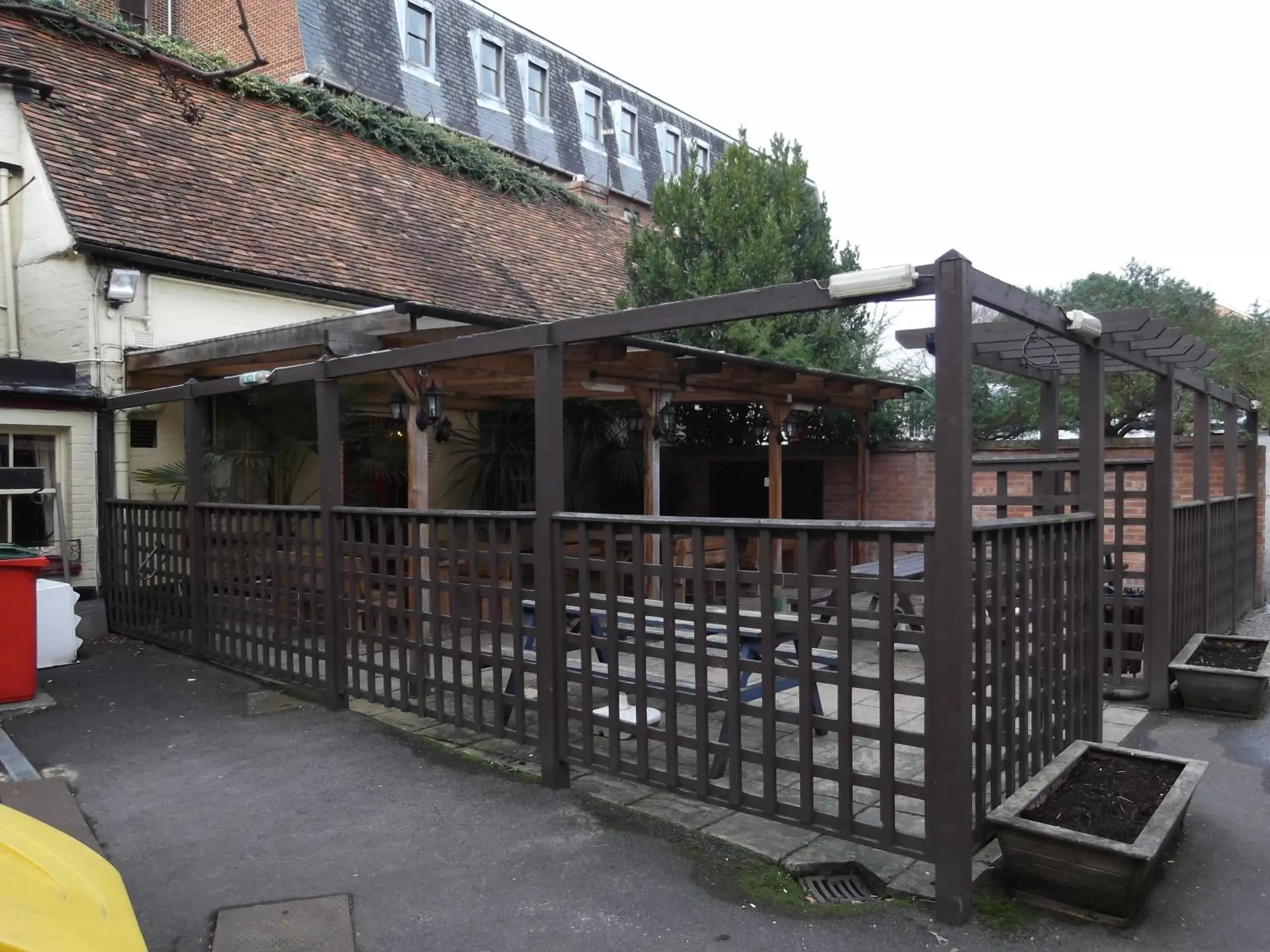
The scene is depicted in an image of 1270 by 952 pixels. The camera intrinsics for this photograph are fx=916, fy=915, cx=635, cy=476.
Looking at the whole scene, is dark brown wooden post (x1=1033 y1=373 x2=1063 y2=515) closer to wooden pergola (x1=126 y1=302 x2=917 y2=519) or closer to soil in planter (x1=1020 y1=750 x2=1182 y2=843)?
wooden pergola (x1=126 y1=302 x2=917 y2=519)

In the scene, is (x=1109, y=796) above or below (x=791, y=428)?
below

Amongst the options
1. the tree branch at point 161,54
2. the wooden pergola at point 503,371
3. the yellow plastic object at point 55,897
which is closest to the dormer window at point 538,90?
the wooden pergola at point 503,371

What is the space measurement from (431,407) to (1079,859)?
6.17 meters

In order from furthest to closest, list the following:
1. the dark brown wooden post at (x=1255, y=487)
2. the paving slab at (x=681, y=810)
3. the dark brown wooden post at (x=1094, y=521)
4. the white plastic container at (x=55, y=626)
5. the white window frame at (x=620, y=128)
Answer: the white window frame at (x=620, y=128) → the dark brown wooden post at (x=1255, y=487) → the white plastic container at (x=55, y=626) → the dark brown wooden post at (x=1094, y=521) → the paving slab at (x=681, y=810)

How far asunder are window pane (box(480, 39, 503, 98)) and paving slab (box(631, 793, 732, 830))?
62.0 ft

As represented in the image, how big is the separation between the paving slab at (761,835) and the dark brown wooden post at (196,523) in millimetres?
4859

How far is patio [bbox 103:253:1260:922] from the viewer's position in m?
3.18

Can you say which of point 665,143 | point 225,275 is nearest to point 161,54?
point 225,275

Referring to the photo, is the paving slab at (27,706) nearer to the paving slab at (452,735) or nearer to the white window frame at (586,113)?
the paving slab at (452,735)

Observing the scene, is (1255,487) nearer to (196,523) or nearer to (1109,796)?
(1109,796)

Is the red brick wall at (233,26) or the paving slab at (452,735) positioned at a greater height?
the red brick wall at (233,26)

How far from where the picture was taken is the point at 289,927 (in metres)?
3.18

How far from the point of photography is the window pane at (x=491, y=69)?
20.2 m

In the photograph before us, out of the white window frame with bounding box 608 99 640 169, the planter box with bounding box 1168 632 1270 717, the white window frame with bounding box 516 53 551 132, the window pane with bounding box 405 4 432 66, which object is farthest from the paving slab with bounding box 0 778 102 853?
the white window frame with bounding box 608 99 640 169
